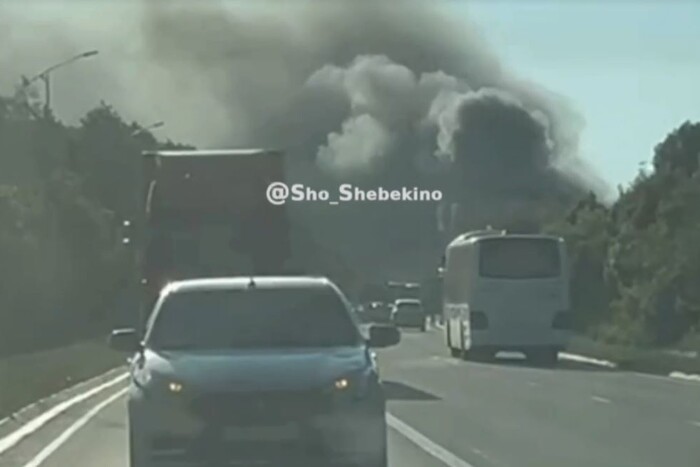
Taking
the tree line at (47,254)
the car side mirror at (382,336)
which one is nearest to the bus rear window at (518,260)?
the tree line at (47,254)

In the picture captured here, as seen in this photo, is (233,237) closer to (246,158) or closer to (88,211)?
(246,158)

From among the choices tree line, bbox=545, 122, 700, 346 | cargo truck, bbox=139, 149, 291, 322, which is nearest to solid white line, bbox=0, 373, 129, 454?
cargo truck, bbox=139, 149, 291, 322

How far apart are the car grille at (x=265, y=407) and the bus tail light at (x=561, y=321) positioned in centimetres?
3832

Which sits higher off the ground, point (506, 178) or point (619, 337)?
point (506, 178)

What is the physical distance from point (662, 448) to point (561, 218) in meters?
76.2

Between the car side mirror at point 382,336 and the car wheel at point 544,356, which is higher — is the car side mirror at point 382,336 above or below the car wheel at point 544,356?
above

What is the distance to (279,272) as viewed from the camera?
113ft

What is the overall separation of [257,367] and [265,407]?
39 cm

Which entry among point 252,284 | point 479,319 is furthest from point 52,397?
point 479,319

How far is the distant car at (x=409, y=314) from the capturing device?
9581 centimetres

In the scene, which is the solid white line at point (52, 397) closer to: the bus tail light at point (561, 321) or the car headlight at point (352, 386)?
the car headlight at point (352, 386)

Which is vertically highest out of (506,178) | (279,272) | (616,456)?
(506,178)

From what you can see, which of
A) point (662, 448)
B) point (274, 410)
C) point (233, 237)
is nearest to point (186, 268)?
point (233, 237)

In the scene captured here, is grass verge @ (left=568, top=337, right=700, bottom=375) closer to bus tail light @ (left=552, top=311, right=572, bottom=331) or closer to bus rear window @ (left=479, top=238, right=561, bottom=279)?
bus tail light @ (left=552, top=311, right=572, bottom=331)
